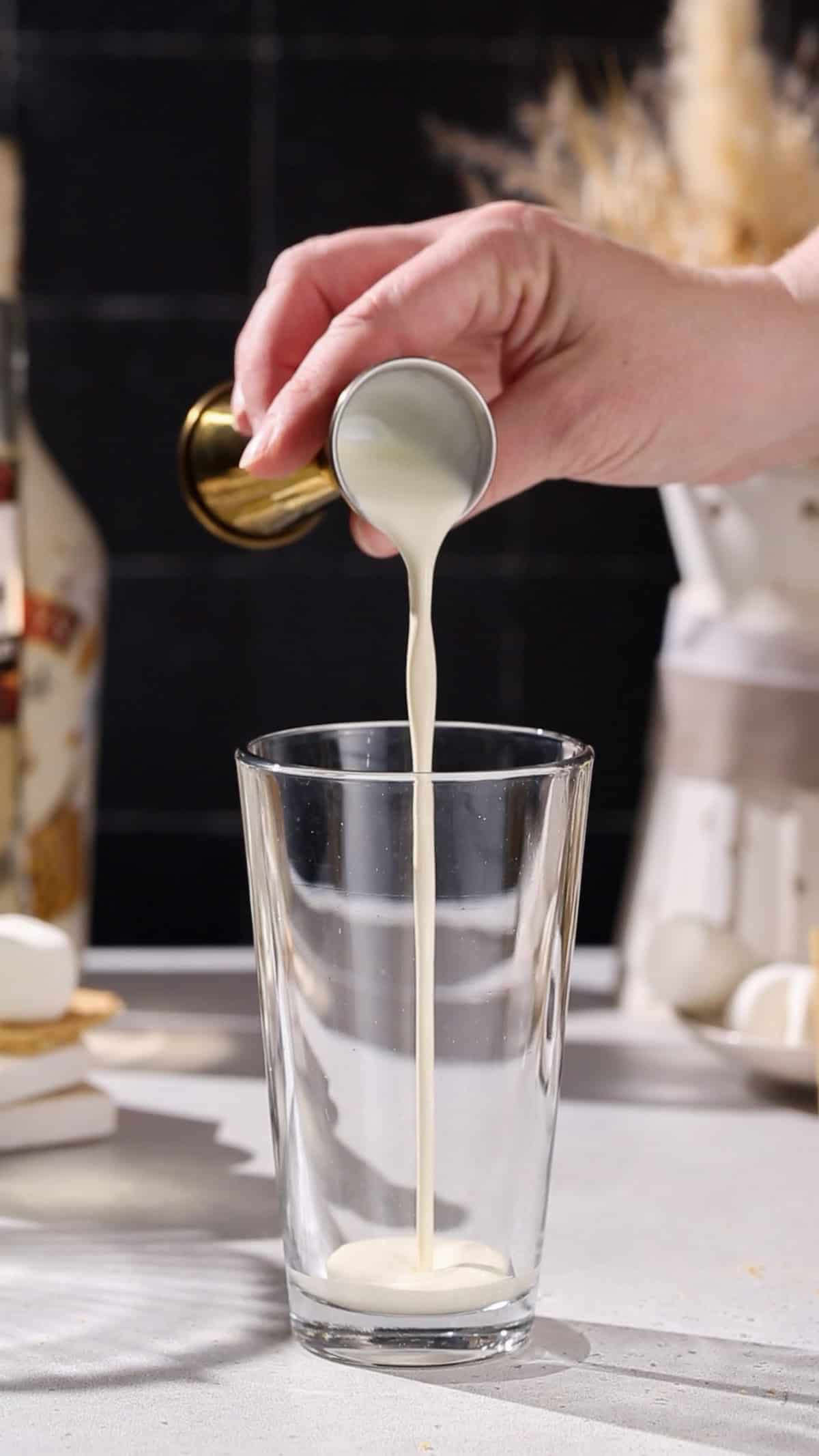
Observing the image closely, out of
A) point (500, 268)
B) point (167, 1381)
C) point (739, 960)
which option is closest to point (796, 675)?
point (739, 960)

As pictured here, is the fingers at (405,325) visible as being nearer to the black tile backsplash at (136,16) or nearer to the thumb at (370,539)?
the thumb at (370,539)

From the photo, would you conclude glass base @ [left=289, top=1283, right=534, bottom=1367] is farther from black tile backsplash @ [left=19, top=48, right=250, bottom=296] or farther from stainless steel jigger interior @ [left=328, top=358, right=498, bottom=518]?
black tile backsplash @ [left=19, top=48, right=250, bottom=296]

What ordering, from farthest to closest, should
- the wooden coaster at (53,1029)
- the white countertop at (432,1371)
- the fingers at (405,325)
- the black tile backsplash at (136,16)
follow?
the black tile backsplash at (136,16) < the wooden coaster at (53,1029) < the fingers at (405,325) < the white countertop at (432,1371)

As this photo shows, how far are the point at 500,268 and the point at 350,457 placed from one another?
167 millimetres

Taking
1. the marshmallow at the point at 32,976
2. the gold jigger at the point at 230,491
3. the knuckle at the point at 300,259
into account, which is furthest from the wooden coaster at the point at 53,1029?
the knuckle at the point at 300,259

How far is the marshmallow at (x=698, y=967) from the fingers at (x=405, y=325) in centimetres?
33

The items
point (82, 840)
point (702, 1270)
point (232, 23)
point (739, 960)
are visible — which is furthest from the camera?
point (232, 23)

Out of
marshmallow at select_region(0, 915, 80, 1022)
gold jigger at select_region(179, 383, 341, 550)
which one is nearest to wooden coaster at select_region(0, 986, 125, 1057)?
marshmallow at select_region(0, 915, 80, 1022)

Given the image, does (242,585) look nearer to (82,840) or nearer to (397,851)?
(82,840)

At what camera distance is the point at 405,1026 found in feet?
1.77

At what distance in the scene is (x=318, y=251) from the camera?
769mm

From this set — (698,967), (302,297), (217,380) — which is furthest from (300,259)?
(217,380)

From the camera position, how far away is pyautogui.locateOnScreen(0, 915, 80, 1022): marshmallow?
77 cm

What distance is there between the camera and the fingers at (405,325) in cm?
64
